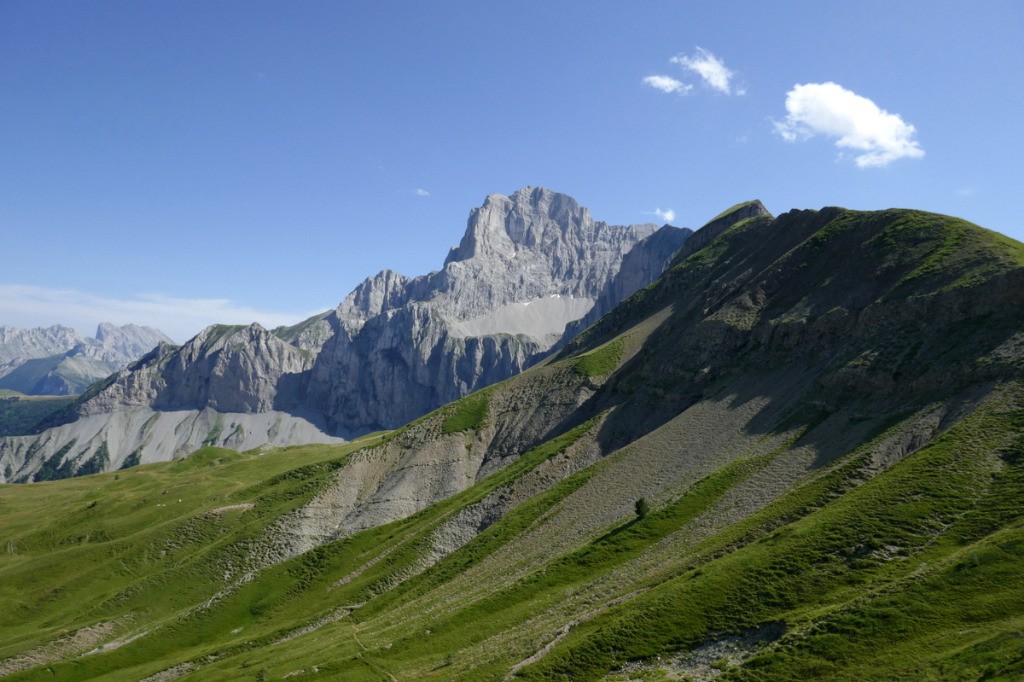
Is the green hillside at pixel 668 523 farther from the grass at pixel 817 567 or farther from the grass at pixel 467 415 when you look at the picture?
the grass at pixel 467 415

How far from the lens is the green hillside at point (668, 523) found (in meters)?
52.0

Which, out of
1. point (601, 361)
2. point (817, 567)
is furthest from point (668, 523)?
point (601, 361)

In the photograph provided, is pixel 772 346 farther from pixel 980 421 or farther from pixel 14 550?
pixel 14 550

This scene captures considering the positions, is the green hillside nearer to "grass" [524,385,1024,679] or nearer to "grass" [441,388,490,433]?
"grass" [524,385,1024,679]

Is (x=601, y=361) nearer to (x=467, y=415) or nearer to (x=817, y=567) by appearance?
(x=467, y=415)

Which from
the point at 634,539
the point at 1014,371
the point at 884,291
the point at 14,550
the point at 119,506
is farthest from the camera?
the point at 119,506

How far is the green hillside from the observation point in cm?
5203

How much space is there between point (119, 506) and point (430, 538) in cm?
11117

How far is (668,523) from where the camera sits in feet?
263

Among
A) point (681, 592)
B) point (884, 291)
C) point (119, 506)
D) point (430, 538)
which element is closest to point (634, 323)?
point (884, 291)

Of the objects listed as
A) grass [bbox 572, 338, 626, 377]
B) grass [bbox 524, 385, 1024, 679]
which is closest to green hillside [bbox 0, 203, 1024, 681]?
grass [bbox 524, 385, 1024, 679]

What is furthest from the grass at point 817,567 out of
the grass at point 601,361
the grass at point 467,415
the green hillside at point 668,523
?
the grass at point 467,415

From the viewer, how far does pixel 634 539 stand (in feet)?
260

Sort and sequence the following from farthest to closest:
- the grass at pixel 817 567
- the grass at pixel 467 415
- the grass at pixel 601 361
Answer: the grass at pixel 601 361, the grass at pixel 467 415, the grass at pixel 817 567
